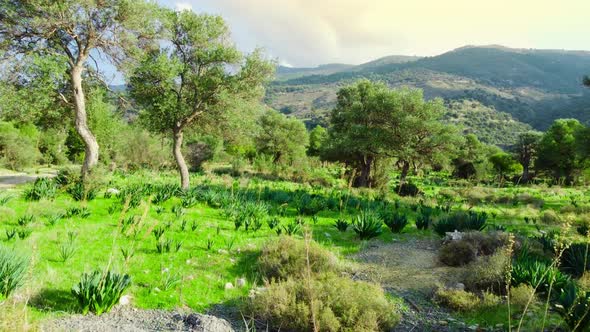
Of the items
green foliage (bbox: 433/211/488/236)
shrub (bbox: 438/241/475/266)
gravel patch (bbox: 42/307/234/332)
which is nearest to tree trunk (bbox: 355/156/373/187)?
green foliage (bbox: 433/211/488/236)

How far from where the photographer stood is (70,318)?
3.89m

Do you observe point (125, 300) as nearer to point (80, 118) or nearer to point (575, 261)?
point (575, 261)

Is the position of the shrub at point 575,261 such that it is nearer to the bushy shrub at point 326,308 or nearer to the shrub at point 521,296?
the shrub at point 521,296

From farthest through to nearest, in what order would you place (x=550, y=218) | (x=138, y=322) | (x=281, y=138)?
1. (x=281, y=138)
2. (x=550, y=218)
3. (x=138, y=322)

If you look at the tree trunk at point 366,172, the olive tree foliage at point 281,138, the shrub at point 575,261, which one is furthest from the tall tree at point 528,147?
the shrub at point 575,261

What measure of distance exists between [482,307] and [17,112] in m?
15.9

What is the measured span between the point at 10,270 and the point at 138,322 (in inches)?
70.0

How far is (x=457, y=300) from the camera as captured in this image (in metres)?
5.33

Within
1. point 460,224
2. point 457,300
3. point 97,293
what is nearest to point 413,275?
point 457,300

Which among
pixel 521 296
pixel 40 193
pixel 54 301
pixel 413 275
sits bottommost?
pixel 413 275

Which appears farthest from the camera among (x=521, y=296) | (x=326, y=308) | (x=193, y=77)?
(x=193, y=77)

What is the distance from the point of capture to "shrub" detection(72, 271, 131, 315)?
13.6ft

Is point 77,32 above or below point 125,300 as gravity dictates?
above

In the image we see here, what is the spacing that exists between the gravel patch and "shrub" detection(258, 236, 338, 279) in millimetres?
2003
